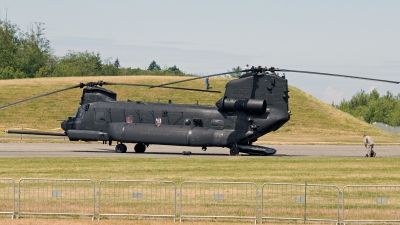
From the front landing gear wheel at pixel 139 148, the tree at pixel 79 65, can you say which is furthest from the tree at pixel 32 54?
the front landing gear wheel at pixel 139 148

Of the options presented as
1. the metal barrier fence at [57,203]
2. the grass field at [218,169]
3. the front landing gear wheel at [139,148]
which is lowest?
the front landing gear wheel at [139,148]

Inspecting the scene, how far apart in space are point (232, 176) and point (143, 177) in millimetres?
3708

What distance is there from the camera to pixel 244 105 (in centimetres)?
3978

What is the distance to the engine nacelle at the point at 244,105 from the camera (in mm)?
39438

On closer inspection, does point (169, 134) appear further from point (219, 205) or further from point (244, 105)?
point (219, 205)

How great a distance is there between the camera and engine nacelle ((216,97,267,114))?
39.4 m

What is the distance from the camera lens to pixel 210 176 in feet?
92.7

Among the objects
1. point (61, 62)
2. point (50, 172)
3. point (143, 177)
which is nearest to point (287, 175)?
point (143, 177)

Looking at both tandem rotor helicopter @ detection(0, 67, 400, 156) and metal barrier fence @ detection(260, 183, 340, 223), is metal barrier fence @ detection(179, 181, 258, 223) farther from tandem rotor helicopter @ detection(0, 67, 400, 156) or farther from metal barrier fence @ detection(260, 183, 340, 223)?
tandem rotor helicopter @ detection(0, 67, 400, 156)

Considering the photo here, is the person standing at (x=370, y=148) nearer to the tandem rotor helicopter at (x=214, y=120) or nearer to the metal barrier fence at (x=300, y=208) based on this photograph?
the tandem rotor helicopter at (x=214, y=120)

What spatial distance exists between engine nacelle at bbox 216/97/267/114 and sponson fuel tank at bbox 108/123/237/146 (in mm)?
1402

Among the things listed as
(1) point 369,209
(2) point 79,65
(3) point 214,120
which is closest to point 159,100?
(3) point 214,120

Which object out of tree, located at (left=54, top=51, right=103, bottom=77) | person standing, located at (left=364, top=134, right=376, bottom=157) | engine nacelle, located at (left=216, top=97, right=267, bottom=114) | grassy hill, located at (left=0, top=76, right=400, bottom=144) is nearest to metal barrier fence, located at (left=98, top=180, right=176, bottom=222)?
engine nacelle, located at (left=216, top=97, right=267, bottom=114)

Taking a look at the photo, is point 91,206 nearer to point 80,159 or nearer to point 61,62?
point 80,159
